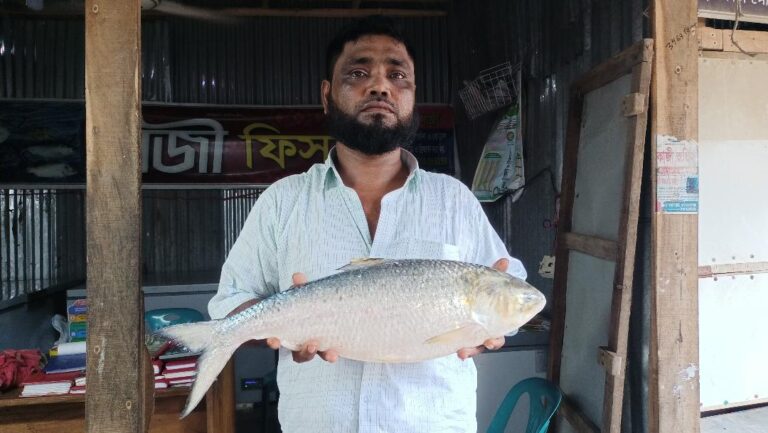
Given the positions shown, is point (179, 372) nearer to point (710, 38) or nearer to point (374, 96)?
point (374, 96)

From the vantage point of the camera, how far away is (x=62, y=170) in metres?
6.18

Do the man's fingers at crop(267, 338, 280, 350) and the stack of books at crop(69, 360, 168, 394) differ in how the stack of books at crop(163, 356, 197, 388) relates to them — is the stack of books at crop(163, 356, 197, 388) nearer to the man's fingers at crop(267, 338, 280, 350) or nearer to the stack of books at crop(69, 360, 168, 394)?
the stack of books at crop(69, 360, 168, 394)

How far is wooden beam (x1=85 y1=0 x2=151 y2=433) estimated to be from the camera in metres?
1.78

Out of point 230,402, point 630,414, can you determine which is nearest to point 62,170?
point 230,402

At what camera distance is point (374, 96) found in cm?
202

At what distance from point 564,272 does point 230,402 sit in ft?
7.17

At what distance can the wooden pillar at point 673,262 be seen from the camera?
8.04ft

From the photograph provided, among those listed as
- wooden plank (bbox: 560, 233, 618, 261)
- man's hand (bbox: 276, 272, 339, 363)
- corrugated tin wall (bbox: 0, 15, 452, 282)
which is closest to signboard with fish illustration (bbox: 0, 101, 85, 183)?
Answer: corrugated tin wall (bbox: 0, 15, 452, 282)

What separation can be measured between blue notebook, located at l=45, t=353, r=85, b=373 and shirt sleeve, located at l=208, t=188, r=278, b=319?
159 cm

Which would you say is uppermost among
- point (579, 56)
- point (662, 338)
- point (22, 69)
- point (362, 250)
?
point (22, 69)

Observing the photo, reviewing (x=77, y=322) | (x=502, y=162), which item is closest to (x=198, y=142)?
(x=77, y=322)

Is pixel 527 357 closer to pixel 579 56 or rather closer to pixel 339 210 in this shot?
pixel 579 56

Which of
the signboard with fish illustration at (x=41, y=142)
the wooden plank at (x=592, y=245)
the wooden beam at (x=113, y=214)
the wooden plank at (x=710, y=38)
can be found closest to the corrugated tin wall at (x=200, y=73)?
the signboard with fish illustration at (x=41, y=142)

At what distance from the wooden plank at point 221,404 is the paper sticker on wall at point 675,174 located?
2415 mm
